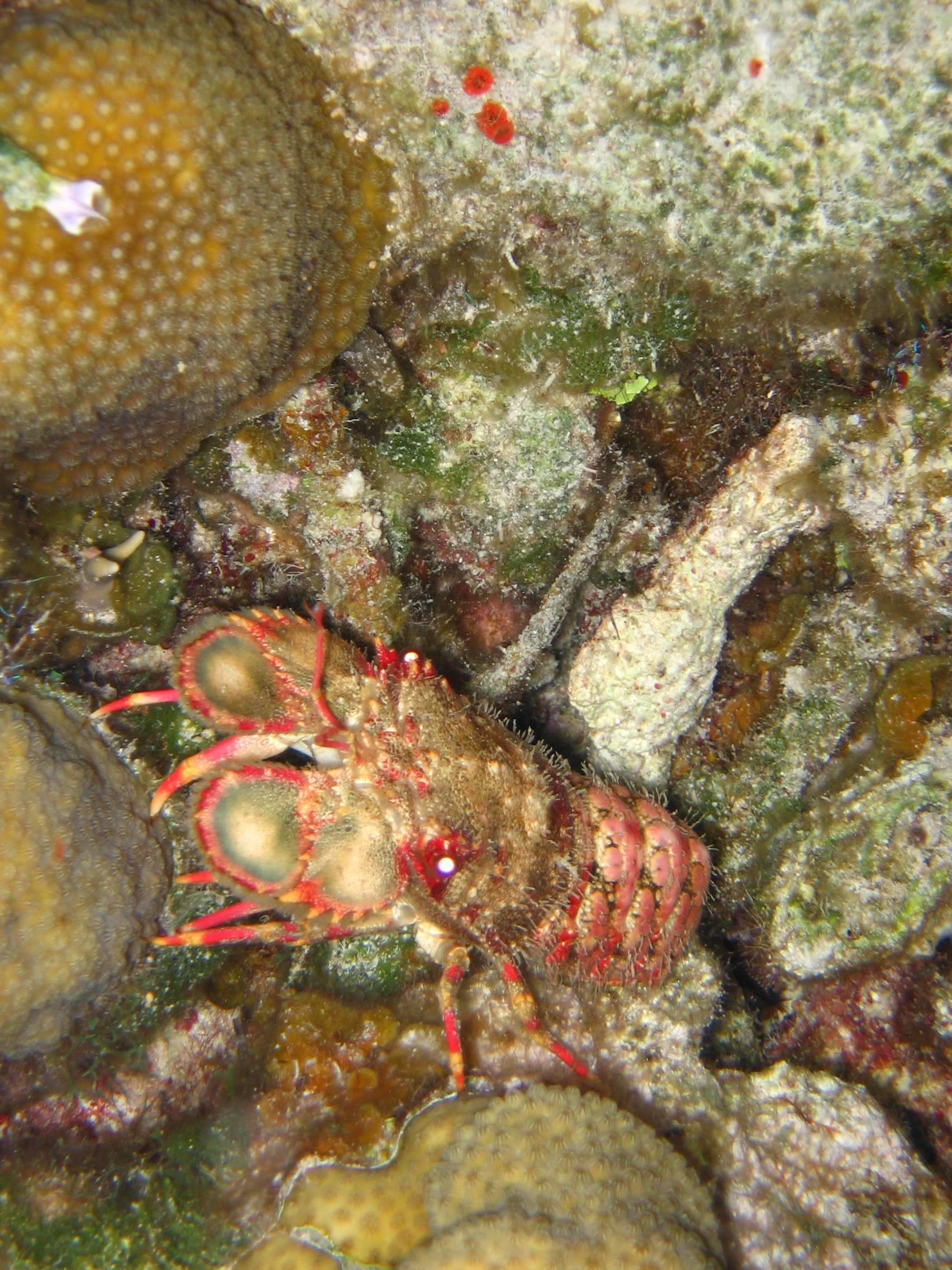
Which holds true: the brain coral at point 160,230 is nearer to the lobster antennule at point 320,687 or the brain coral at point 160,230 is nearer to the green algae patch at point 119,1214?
the lobster antennule at point 320,687

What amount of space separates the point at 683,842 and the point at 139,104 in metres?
4.29

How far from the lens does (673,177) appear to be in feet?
9.10

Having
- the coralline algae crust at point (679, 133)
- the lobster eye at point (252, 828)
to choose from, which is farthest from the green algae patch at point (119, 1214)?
the coralline algae crust at point (679, 133)

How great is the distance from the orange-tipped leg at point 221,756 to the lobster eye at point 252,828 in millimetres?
140

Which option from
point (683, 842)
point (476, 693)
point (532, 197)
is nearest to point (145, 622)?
point (476, 693)

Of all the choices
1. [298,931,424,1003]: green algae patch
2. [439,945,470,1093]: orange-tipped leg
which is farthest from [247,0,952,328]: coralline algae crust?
[298,931,424,1003]: green algae patch

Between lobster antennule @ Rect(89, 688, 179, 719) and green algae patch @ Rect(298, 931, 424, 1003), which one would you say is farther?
green algae patch @ Rect(298, 931, 424, 1003)

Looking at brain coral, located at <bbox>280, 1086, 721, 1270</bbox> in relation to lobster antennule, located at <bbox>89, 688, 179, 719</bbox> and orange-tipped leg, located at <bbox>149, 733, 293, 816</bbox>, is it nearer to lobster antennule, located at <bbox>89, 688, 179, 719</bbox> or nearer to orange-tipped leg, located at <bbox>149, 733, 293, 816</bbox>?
orange-tipped leg, located at <bbox>149, 733, 293, 816</bbox>

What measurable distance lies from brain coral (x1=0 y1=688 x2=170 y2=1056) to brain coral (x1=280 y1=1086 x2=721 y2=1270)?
4.61 feet

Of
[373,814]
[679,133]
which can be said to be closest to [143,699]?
[373,814]

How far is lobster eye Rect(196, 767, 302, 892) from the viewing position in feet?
9.30

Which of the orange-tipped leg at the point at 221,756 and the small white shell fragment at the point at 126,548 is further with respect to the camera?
the small white shell fragment at the point at 126,548

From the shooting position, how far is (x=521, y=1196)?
286 cm

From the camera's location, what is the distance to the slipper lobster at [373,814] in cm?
294
